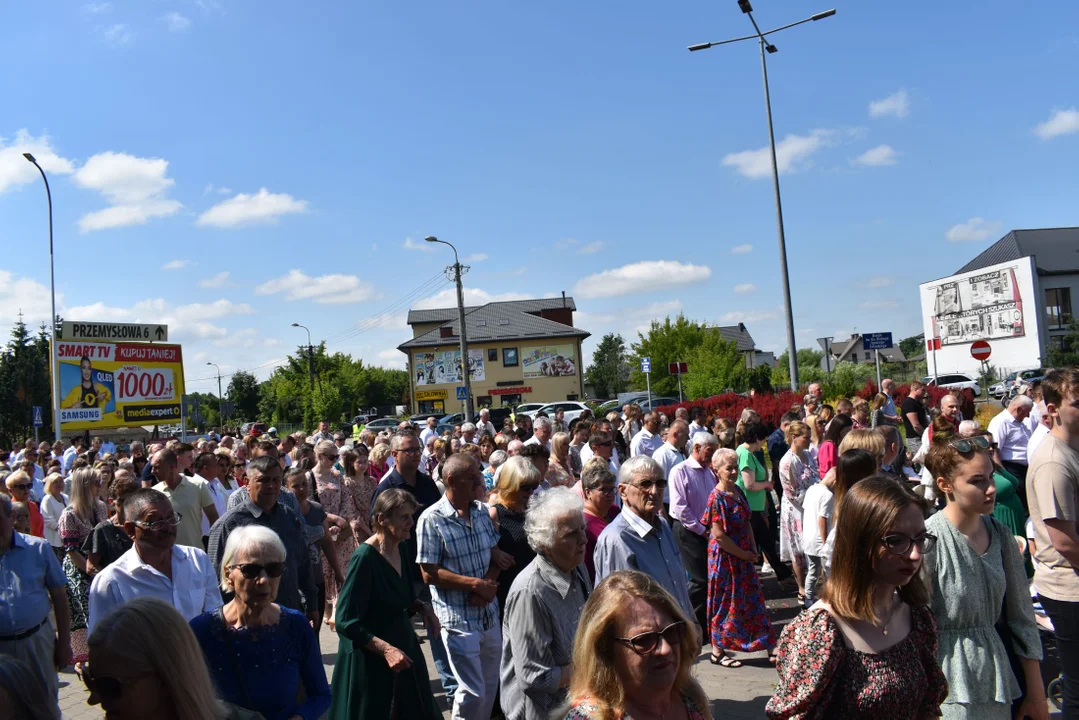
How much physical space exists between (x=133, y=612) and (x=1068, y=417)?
13.6 feet

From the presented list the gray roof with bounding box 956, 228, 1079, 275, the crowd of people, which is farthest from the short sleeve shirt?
the gray roof with bounding box 956, 228, 1079, 275

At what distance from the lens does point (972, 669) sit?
322 centimetres

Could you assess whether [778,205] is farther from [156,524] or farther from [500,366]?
[500,366]

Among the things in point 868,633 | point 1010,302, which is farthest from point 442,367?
point 868,633

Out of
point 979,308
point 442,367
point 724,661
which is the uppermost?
point 979,308

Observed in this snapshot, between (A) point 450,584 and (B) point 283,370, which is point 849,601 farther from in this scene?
(B) point 283,370

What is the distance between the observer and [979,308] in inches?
2263

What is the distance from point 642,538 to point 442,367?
65.1 m

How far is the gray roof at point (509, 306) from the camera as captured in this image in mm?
78000

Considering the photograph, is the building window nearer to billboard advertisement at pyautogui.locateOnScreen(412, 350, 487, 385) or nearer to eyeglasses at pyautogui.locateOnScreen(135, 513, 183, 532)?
billboard advertisement at pyautogui.locateOnScreen(412, 350, 487, 385)

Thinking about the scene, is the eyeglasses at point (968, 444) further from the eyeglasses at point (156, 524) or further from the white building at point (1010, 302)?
the white building at point (1010, 302)

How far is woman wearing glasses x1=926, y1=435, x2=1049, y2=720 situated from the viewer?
10.6 feet

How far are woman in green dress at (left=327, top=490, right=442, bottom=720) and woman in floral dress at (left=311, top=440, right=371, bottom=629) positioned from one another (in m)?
4.20

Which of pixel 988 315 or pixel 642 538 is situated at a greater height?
pixel 988 315
